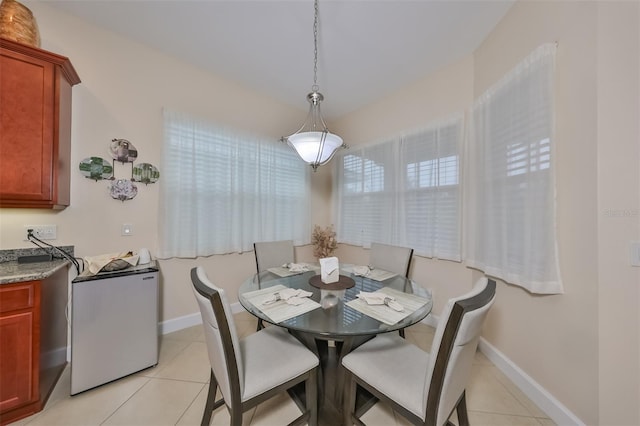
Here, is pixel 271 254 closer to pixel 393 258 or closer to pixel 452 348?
pixel 393 258

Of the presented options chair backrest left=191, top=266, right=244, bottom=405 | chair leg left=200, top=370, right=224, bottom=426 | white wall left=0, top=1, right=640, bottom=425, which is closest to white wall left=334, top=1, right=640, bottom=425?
white wall left=0, top=1, right=640, bottom=425

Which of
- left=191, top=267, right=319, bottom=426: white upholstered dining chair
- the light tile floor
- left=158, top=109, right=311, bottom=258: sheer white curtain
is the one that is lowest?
the light tile floor

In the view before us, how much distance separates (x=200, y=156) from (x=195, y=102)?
0.62m

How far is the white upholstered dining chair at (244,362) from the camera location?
0.96 m

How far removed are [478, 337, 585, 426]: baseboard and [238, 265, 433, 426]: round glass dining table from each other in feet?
3.20

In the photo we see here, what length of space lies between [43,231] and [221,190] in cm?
139

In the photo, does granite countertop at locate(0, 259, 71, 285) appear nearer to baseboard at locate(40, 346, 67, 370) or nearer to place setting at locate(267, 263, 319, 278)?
baseboard at locate(40, 346, 67, 370)

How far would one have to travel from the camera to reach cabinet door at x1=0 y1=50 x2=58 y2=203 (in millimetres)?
1423

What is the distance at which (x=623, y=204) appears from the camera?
1.10m

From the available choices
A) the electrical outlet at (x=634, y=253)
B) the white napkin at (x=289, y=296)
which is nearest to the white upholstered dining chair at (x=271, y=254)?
the white napkin at (x=289, y=296)

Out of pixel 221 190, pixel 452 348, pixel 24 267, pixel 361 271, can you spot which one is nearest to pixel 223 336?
pixel 452 348

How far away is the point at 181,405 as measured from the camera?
4.74 feet

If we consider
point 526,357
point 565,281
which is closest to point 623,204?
point 565,281

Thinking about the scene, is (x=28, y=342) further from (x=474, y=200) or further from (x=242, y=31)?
(x=474, y=200)
